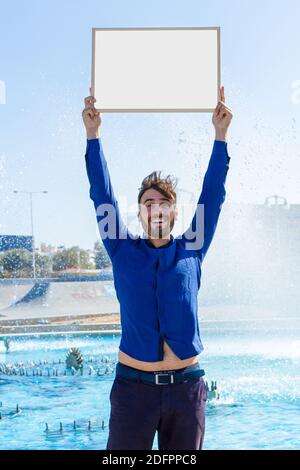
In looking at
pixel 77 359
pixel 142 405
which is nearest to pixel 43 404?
pixel 77 359

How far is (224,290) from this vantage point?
8242 millimetres

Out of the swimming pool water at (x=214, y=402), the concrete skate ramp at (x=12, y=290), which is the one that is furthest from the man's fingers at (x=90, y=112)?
the concrete skate ramp at (x=12, y=290)

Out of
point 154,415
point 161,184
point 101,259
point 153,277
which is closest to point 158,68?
point 161,184

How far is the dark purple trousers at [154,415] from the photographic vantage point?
1961 mm

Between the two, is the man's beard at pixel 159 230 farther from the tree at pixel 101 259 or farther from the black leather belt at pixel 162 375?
the tree at pixel 101 259

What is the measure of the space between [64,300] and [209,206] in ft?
26.6

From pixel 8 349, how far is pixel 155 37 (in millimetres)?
6054

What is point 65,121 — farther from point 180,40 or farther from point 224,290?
point 180,40

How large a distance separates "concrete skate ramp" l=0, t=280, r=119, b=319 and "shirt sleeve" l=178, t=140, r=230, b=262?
Result: 7648mm

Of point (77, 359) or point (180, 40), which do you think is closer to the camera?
point (180, 40)

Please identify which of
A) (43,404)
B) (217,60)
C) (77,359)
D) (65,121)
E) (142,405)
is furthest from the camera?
(65,121)

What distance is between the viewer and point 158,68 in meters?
2.28

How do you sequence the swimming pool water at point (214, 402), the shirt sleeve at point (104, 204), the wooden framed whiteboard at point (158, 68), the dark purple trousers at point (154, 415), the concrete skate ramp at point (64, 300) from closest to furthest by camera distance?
1. the dark purple trousers at point (154, 415)
2. the shirt sleeve at point (104, 204)
3. the wooden framed whiteboard at point (158, 68)
4. the swimming pool water at point (214, 402)
5. the concrete skate ramp at point (64, 300)

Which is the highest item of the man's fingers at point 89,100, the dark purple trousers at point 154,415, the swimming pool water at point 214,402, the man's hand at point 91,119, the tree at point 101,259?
the man's fingers at point 89,100
